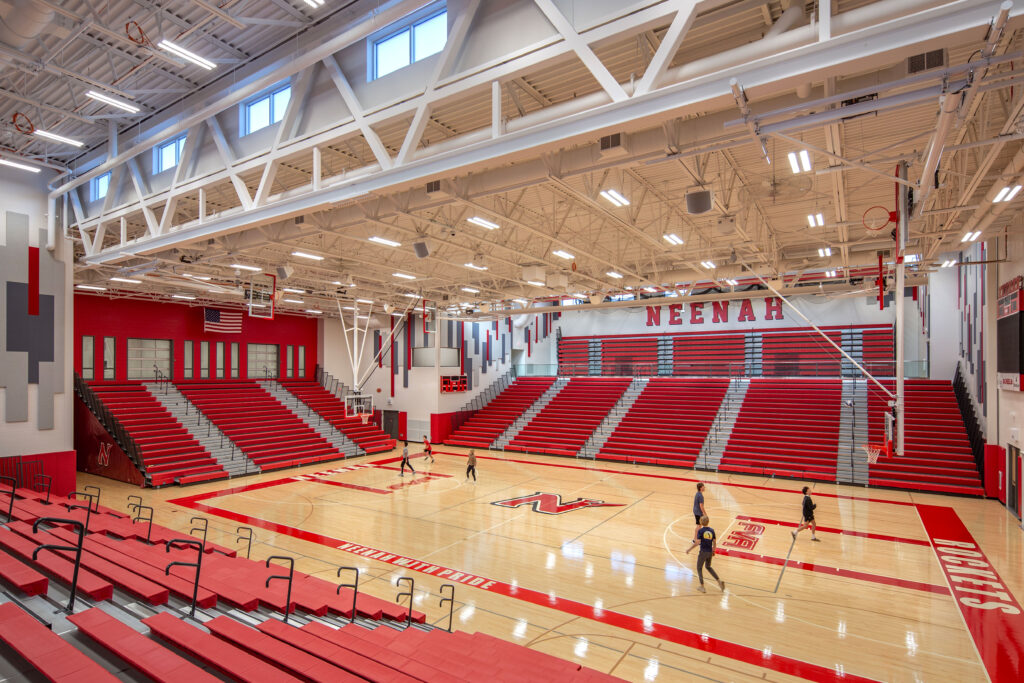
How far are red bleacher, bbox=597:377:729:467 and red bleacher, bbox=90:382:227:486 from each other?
15989mm

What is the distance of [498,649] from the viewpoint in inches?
233

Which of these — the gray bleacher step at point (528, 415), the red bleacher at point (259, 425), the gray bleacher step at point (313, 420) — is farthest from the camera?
the gray bleacher step at point (528, 415)

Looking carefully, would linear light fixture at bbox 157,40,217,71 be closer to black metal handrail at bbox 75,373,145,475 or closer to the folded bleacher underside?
the folded bleacher underside

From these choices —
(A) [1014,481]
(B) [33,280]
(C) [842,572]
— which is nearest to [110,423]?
(B) [33,280]

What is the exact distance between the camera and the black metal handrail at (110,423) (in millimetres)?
18516

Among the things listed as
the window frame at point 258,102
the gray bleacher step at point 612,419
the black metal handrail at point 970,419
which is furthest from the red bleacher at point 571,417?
the window frame at point 258,102

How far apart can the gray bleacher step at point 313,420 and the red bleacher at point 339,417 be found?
0.83ft

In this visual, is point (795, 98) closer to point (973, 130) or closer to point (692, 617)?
point (973, 130)

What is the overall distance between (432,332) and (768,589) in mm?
21345

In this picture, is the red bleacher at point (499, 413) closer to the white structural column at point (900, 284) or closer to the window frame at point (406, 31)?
the white structural column at point (900, 284)

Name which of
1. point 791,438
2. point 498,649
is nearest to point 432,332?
point 791,438

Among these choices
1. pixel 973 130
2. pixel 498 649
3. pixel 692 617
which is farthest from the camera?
pixel 973 130

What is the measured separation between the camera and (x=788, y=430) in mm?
22234

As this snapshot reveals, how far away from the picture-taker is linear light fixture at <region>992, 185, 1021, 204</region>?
8343mm
